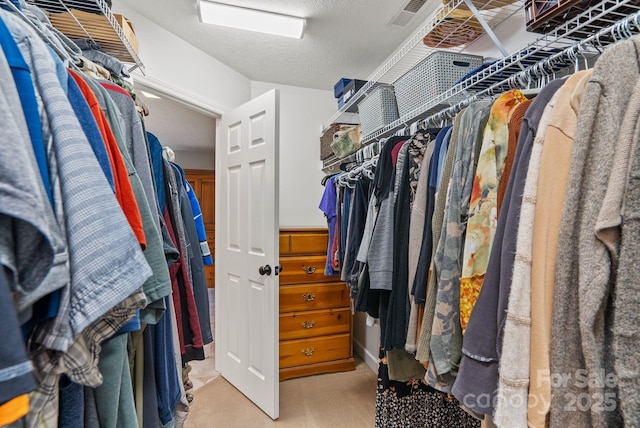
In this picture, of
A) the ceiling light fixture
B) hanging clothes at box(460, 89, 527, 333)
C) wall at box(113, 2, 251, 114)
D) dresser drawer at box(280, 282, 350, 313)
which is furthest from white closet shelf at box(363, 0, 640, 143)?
wall at box(113, 2, 251, 114)

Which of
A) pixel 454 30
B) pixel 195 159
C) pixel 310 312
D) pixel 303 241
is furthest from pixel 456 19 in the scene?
pixel 195 159

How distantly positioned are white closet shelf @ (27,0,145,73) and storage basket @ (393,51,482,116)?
1.21 m

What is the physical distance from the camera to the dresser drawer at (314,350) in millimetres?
2252

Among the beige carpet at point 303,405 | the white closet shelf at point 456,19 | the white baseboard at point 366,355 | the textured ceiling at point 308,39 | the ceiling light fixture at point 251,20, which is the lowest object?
the beige carpet at point 303,405

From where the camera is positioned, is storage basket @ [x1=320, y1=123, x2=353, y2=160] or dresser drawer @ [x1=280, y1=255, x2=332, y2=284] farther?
storage basket @ [x1=320, y1=123, x2=353, y2=160]

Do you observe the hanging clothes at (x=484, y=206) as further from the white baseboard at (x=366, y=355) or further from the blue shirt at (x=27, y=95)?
the white baseboard at (x=366, y=355)

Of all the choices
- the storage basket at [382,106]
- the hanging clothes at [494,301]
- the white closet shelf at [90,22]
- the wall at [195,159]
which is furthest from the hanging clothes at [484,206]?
the wall at [195,159]

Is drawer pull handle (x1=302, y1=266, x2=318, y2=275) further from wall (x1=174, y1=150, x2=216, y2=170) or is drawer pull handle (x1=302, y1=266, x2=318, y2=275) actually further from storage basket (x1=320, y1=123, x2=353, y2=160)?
wall (x1=174, y1=150, x2=216, y2=170)

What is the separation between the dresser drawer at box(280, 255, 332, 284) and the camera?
2230 mm

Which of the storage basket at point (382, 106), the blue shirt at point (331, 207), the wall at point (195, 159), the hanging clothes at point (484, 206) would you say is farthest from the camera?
the wall at point (195, 159)

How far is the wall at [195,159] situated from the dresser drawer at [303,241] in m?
3.60

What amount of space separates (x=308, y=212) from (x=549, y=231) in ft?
8.07

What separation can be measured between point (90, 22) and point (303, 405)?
217 cm

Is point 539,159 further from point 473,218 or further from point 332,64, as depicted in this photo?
point 332,64
